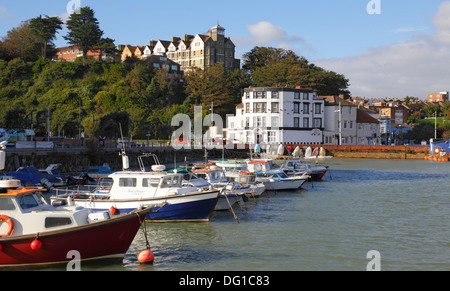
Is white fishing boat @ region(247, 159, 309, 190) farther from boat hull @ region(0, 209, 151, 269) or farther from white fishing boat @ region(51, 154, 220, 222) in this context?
boat hull @ region(0, 209, 151, 269)

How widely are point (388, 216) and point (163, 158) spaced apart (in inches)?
1748

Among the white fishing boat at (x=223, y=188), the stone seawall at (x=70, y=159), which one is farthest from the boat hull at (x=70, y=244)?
the stone seawall at (x=70, y=159)

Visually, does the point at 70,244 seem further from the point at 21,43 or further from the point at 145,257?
the point at 21,43

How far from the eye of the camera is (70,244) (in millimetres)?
16797

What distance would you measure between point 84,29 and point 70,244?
108 metres

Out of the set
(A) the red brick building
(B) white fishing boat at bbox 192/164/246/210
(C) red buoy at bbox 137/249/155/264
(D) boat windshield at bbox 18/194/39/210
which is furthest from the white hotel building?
(D) boat windshield at bbox 18/194/39/210

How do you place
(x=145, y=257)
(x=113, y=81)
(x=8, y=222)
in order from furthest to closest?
(x=113, y=81) < (x=145, y=257) < (x=8, y=222)

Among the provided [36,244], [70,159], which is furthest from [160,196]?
[70,159]

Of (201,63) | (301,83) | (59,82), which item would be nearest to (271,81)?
(301,83)

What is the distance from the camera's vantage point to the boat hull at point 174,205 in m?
24.0

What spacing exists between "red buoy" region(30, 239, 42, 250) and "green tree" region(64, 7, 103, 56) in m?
107

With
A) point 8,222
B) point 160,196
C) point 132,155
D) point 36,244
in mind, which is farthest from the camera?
point 132,155

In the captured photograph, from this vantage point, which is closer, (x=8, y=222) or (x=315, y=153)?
(x=8, y=222)
